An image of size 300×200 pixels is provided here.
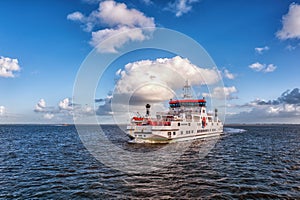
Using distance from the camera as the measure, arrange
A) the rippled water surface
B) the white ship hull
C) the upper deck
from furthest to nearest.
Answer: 1. the upper deck
2. the white ship hull
3. the rippled water surface

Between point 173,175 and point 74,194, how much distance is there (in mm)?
10290

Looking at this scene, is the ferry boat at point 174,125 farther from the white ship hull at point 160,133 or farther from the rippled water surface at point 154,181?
the rippled water surface at point 154,181

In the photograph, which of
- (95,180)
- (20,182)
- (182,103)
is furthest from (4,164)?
(182,103)

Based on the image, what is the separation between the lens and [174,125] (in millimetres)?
51406

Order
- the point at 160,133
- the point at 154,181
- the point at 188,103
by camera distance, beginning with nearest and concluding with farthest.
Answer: the point at 154,181 < the point at 160,133 < the point at 188,103

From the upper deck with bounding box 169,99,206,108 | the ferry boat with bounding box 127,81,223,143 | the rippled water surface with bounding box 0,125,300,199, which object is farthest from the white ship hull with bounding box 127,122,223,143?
the rippled water surface with bounding box 0,125,300,199

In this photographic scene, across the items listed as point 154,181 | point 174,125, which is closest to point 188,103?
point 174,125

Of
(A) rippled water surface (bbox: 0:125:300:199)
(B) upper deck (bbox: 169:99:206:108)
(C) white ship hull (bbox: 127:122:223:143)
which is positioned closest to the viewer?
(A) rippled water surface (bbox: 0:125:300:199)

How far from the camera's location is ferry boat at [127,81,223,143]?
4950cm

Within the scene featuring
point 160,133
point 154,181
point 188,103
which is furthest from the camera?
point 188,103

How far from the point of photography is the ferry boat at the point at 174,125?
4950cm

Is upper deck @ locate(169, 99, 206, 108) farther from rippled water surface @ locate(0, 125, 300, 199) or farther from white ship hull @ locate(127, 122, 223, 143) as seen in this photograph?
rippled water surface @ locate(0, 125, 300, 199)

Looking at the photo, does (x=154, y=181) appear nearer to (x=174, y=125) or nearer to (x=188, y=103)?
(x=174, y=125)

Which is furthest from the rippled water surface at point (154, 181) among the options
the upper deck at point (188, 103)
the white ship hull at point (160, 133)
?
the upper deck at point (188, 103)
